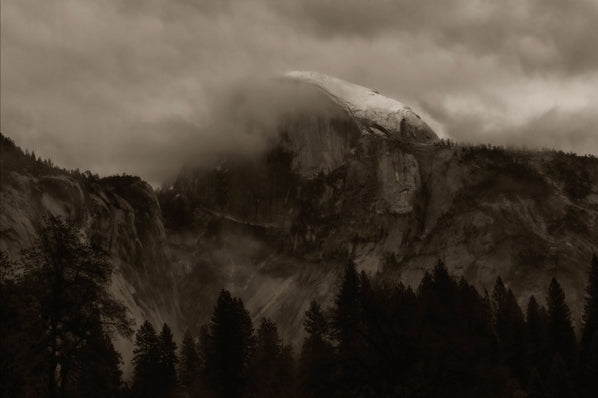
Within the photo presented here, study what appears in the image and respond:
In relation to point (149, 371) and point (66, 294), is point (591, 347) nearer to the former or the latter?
point (149, 371)

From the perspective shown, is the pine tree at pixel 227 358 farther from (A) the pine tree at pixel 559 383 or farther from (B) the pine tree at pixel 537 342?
(B) the pine tree at pixel 537 342

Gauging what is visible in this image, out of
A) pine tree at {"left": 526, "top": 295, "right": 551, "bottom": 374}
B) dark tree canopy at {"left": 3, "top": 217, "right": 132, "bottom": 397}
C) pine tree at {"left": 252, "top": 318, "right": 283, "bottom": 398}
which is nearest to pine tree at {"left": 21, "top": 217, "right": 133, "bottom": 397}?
dark tree canopy at {"left": 3, "top": 217, "right": 132, "bottom": 397}

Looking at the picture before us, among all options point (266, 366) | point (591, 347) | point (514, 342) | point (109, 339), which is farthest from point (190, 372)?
point (109, 339)

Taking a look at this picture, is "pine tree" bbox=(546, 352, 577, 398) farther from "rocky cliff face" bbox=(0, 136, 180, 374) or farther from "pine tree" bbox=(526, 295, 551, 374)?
"rocky cliff face" bbox=(0, 136, 180, 374)

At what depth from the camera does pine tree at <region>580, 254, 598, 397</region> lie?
68.5 metres

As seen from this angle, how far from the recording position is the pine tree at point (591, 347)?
6850cm

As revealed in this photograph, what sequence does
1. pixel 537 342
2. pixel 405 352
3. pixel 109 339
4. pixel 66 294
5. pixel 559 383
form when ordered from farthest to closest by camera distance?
pixel 537 342, pixel 559 383, pixel 109 339, pixel 405 352, pixel 66 294

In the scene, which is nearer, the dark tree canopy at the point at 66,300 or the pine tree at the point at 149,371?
the dark tree canopy at the point at 66,300

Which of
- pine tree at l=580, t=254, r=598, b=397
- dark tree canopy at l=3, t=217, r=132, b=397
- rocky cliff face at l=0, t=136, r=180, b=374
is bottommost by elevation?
dark tree canopy at l=3, t=217, r=132, b=397

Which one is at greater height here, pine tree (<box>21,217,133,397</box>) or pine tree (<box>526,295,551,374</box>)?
pine tree (<box>526,295,551,374</box>)

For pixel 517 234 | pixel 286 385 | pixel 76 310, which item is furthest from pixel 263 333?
pixel 517 234

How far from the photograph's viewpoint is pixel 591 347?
73.4 meters

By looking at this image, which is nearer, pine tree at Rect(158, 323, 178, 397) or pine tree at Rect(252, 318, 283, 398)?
pine tree at Rect(252, 318, 283, 398)

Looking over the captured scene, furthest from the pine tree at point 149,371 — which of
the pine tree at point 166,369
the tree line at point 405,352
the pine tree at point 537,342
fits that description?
the pine tree at point 537,342
